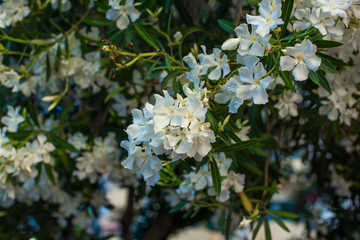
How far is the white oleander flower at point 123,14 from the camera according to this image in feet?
4.14

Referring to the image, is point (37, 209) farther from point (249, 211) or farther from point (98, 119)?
point (249, 211)

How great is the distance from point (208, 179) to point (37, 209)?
1227mm

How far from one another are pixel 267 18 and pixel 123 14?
553 mm

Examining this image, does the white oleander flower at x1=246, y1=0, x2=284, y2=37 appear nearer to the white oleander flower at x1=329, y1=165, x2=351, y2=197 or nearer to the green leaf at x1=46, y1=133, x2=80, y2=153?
the green leaf at x1=46, y1=133, x2=80, y2=153

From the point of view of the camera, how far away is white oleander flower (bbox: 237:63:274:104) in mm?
877

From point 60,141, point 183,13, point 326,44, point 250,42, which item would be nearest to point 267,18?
point 250,42

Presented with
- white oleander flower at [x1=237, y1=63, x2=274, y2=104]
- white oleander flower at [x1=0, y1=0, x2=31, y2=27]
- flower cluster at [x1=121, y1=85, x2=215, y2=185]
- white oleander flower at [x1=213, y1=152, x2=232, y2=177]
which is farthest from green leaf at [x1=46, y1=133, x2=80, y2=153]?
white oleander flower at [x1=237, y1=63, x2=274, y2=104]

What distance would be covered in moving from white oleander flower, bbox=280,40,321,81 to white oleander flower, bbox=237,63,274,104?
48 mm

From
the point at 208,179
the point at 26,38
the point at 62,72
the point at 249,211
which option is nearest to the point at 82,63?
the point at 62,72

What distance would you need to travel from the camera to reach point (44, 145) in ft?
4.76

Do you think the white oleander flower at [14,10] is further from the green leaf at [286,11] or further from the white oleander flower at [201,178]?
the green leaf at [286,11]

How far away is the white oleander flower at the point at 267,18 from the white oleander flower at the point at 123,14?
490mm

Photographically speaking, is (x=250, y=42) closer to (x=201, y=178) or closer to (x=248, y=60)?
(x=248, y=60)

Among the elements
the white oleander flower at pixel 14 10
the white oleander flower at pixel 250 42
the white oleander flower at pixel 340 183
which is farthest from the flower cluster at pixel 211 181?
the white oleander flower at pixel 340 183
